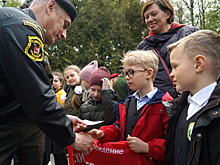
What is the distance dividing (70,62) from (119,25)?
5.58 metres

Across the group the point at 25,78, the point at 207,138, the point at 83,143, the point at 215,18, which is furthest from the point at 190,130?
the point at 215,18

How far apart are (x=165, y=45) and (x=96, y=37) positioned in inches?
734

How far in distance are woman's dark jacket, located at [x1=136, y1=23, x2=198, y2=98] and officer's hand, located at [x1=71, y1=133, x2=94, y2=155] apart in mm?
1035

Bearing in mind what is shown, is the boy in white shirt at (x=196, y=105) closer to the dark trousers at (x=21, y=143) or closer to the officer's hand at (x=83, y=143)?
the officer's hand at (x=83, y=143)

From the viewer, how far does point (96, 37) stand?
830 inches

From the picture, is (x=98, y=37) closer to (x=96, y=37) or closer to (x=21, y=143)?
(x=96, y=37)

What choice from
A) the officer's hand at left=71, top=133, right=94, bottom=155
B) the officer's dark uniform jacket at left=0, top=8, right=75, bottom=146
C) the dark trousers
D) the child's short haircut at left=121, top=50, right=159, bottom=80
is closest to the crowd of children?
the child's short haircut at left=121, top=50, right=159, bottom=80

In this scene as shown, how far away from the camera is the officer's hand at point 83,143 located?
2.21m

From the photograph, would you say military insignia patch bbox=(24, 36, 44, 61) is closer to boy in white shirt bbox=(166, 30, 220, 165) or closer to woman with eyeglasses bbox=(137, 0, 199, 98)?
boy in white shirt bbox=(166, 30, 220, 165)

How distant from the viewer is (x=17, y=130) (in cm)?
203

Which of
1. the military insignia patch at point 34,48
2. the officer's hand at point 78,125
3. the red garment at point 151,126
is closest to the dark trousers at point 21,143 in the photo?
the officer's hand at point 78,125

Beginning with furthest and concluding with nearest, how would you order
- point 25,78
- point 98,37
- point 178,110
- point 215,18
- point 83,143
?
point 98,37 → point 215,18 → point 83,143 → point 178,110 → point 25,78

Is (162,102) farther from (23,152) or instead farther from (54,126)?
(23,152)

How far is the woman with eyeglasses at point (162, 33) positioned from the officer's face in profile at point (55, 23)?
1.10 metres
